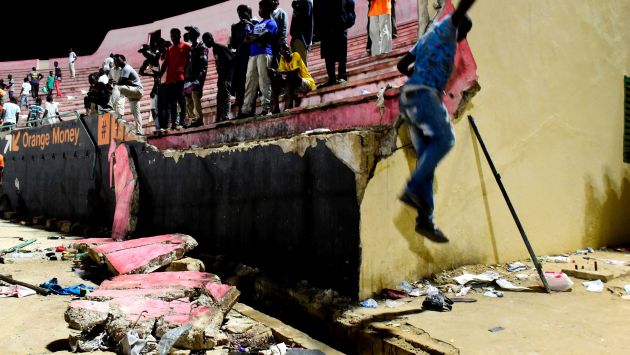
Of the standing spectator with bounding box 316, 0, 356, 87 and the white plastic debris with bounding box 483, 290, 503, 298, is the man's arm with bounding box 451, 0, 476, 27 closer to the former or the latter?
the white plastic debris with bounding box 483, 290, 503, 298

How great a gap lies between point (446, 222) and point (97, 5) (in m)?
26.5

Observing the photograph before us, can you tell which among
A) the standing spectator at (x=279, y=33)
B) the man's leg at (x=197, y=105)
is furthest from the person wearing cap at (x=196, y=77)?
the standing spectator at (x=279, y=33)

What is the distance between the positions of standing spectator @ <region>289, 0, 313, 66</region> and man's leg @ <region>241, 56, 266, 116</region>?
93cm

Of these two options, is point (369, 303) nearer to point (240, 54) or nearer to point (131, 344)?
point (131, 344)

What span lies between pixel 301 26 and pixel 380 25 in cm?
124

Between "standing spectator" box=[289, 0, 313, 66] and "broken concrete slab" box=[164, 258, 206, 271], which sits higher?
"standing spectator" box=[289, 0, 313, 66]

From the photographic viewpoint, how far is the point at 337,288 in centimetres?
377

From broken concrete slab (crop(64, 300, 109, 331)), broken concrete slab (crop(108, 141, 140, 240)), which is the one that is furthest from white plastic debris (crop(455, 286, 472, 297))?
broken concrete slab (crop(108, 141, 140, 240))

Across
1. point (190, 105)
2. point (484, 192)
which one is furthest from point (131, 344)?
point (190, 105)

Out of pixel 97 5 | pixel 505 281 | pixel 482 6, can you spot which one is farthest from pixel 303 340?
pixel 97 5

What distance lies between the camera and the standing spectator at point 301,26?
6.38 meters

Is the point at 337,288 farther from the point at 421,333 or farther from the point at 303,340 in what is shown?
the point at 421,333

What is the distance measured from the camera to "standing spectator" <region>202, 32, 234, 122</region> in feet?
21.6

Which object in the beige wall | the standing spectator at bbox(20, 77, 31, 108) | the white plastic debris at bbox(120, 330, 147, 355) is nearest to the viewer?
the white plastic debris at bbox(120, 330, 147, 355)
